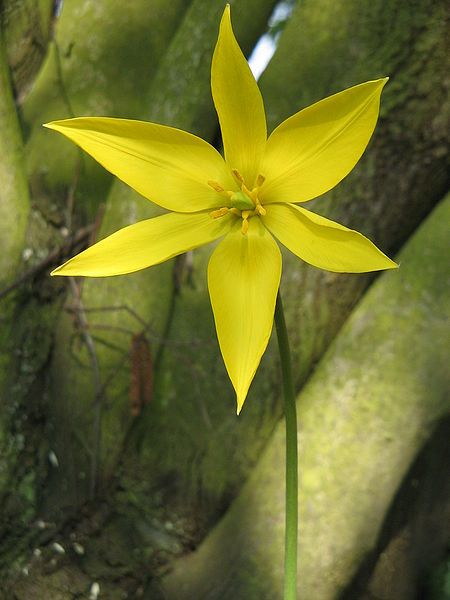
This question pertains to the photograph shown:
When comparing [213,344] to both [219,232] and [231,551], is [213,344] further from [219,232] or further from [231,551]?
[219,232]

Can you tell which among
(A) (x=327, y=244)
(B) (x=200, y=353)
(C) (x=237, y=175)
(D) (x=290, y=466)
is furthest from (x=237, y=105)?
(B) (x=200, y=353)

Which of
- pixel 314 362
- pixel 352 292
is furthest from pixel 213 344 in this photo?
pixel 352 292

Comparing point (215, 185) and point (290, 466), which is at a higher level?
point (215, 185)

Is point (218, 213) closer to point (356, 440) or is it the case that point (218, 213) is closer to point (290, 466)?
point (290, 466)

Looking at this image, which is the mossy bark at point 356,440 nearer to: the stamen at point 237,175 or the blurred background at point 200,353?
the blurred background at point 200,353

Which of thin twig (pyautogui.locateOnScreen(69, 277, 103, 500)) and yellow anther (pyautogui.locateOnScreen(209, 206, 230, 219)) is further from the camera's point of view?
thin twig (pyautogui.locateOnScreen(69, 277, 103, 500))

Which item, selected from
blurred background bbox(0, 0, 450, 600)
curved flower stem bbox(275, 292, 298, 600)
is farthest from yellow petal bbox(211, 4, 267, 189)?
blurred background bbox(0, 0, 450, 600)

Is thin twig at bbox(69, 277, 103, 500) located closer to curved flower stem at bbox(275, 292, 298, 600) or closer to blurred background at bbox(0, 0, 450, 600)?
blurred background at bbox(0, 0, 450, 600)
